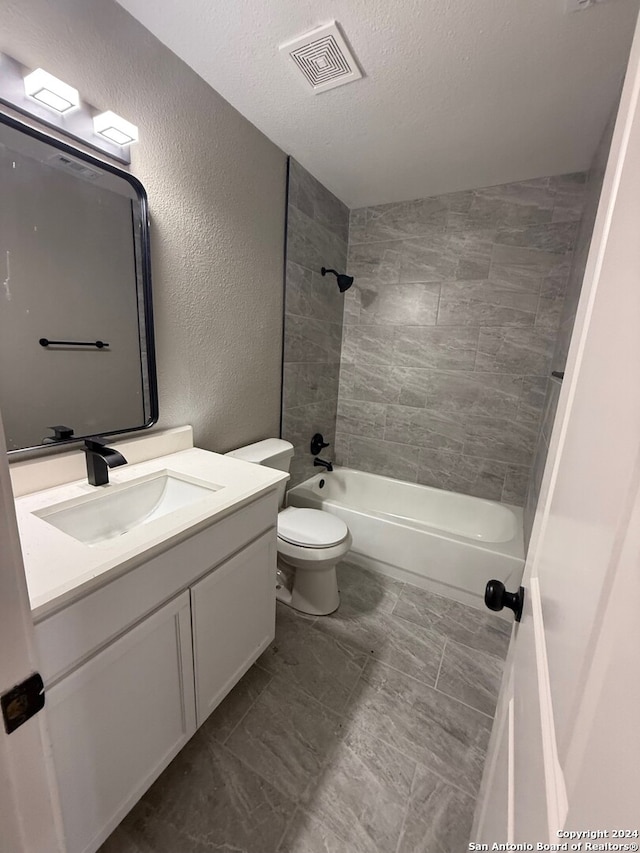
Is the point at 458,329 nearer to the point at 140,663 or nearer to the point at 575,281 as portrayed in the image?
the point at 575,281

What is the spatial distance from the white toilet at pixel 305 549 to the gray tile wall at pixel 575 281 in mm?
1048

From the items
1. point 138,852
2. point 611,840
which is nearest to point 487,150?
point 611,840

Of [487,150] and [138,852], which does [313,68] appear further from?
[138,852]

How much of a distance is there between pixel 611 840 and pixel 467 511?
245 centimetres

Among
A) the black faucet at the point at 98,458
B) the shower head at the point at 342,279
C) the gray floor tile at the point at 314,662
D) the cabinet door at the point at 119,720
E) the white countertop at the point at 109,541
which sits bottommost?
the gray floor tile at the point at 314,662

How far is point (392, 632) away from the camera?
5.73 feet

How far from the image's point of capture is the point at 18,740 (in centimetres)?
40

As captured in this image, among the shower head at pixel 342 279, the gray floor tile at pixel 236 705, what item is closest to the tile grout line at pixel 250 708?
the gray floor tile at pixel 236 705

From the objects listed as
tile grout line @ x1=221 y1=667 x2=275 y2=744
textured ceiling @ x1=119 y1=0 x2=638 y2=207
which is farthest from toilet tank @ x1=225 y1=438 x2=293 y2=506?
textured ceiling @ x1=119 y1=0 x2=638 y2=207

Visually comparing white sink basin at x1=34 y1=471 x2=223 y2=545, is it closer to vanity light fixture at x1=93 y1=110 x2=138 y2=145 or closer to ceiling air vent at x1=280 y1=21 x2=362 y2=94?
vanity light fixture at x1=93 y1=110 x2=138 y2=145

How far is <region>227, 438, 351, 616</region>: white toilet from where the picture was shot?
67.2 inches

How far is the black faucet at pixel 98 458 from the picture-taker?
111 cm

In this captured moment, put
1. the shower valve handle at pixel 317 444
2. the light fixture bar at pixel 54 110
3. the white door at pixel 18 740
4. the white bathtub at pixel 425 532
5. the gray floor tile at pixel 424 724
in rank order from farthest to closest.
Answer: the shower valve handle at pixel 317 444
the white bathtub at pixel 425 532
the gray floor tile at pixel 424 724
the light fixture bar at pixel 54 110
the white door at pixel 18 740

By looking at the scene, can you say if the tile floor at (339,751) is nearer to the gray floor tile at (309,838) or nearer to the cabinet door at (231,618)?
the gray floor tile at (309,838)
